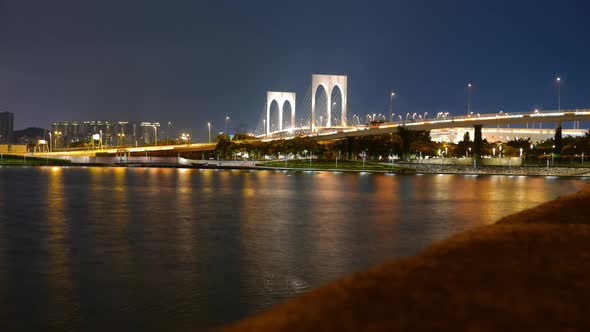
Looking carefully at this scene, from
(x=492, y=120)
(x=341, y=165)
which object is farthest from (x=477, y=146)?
(x=341, y=165)

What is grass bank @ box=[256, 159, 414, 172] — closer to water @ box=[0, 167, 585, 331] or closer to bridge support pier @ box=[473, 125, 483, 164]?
bridge support pier @ box=[473, 125, 483, 164]

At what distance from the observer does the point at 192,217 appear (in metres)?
17.1

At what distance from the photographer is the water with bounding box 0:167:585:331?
6867 mm

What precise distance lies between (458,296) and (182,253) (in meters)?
8.06

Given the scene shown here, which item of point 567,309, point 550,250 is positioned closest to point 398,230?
point 550,250

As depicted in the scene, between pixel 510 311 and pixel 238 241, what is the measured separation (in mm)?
9652

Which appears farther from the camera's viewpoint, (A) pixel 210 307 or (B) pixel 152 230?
(B) pixel 152 230

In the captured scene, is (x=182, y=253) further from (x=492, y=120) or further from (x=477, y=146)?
(x=492, y=120)

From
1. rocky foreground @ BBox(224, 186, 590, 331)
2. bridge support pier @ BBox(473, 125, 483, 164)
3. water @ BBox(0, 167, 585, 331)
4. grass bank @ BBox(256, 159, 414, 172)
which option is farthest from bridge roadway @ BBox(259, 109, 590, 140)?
rocky foreground @ BBox(224, 186, 590, 331)

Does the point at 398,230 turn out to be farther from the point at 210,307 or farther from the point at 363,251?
the point at 210,307

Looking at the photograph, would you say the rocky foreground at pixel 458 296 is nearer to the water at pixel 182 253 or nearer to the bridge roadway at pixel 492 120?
the water at pixel 182 253

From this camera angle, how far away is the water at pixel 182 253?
22.5ft

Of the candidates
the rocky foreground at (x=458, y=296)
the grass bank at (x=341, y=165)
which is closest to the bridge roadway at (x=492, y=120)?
the grass bank at (x=341, y=165)

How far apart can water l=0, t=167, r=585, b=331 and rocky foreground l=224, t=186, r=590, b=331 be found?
123 inches
